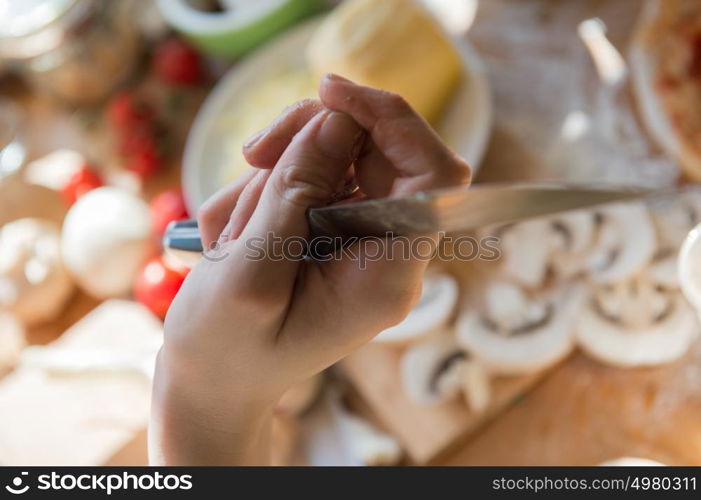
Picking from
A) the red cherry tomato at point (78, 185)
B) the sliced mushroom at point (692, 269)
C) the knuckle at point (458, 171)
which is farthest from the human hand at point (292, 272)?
the red cherry tomato at point (78, 185)

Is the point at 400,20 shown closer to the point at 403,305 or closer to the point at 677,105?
the point at 677,105

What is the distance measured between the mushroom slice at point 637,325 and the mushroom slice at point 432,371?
0.37 feet

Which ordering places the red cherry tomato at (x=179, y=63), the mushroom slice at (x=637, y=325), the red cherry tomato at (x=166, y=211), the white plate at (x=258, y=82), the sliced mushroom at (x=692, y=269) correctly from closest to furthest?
the sliced mushroom at (x=692, y=269)
the mushroom slice at (x=637, y=325)
the white plate at (x=258, y=82)
the red cherry tomato at (x=166, y=211)
the red cherry tomato at (x=179, y=63)

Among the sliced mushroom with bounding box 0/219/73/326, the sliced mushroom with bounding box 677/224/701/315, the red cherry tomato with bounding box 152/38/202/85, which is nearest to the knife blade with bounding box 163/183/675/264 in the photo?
the sliced mushroom with bounding box 677/224/701/315

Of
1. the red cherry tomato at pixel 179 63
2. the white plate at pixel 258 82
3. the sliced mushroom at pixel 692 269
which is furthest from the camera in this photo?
the red cherry tomato at pixel 179 63

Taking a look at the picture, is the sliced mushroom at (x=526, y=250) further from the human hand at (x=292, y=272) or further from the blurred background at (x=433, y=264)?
the human hand at (x=292, y=272)

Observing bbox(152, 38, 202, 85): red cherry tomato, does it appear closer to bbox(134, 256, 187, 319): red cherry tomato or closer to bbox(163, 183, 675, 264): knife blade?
bbox(134, 256, 187, 319): red cherry tomato

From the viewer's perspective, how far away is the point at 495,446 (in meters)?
0.64

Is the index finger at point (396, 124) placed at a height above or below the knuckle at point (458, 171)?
above

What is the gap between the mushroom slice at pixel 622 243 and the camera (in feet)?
2.04

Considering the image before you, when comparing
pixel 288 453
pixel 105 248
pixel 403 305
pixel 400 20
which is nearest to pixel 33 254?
pixel 105 248

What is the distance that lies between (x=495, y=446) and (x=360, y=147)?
391 millimetres
